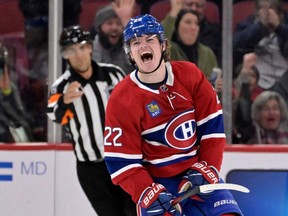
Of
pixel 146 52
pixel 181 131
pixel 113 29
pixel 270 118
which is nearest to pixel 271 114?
pixel 270 118

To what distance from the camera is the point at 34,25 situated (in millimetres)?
4801

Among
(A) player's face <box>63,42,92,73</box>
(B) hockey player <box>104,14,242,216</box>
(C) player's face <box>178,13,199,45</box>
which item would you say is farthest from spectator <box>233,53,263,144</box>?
(B) hockey player <box>104,14,242,216</box>

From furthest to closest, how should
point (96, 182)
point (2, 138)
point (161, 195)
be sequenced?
point (2, 138) → point (96, 182) → point (161, 195)

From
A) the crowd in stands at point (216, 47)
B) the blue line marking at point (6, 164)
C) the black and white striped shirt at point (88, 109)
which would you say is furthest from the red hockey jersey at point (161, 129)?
the blue line marking at point (6, 164)

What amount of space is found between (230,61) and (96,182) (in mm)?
903

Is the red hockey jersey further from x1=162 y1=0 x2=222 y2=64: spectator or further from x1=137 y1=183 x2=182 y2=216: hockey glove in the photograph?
x1=162 y1=0 x2=222 y2=64: spectator

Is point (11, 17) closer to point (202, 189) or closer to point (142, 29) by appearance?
point (142, 29)

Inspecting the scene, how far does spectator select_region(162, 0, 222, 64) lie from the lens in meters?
4.70

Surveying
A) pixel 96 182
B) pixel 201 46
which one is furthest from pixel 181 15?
pixel 96 182

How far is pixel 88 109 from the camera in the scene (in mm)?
4578

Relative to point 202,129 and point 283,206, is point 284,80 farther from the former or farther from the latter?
point 202,129

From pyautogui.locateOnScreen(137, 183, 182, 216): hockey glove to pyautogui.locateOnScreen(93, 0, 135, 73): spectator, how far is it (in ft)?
5.64

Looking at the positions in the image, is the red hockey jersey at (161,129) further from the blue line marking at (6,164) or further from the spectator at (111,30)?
the blue line marking at (6,164)

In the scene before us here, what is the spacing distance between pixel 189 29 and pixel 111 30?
1.31ft
